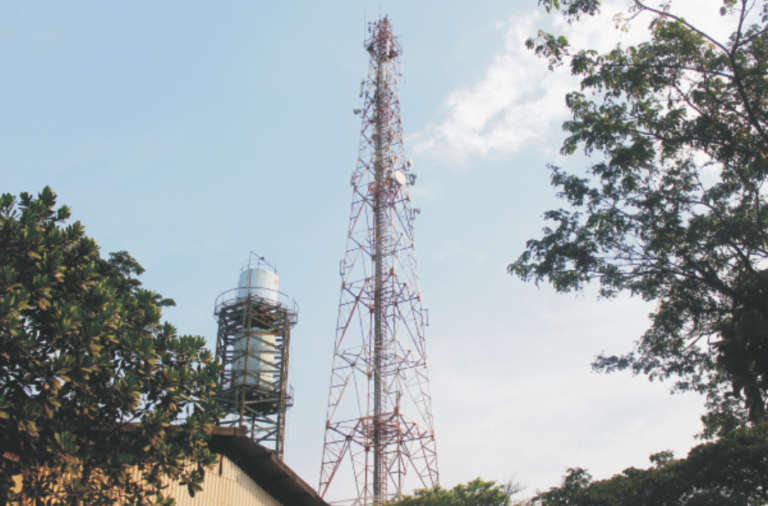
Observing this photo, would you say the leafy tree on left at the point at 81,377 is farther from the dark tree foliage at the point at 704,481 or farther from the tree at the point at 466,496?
the dark tree foliage at the point at 704,481

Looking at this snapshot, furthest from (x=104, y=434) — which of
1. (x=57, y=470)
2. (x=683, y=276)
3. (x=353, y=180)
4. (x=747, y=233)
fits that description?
(x=353, y=180)

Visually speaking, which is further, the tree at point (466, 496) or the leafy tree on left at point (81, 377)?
the tree at point (466, 496)

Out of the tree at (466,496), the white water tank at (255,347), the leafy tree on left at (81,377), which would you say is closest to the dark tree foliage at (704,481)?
the tree at (466,496)

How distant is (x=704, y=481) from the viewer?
29.8 meters

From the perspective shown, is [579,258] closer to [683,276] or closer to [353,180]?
[683,276]

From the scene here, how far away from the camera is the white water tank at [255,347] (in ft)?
118

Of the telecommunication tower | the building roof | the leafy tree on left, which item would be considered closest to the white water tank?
the telecommunication tower

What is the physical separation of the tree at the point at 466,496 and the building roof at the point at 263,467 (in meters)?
6.53

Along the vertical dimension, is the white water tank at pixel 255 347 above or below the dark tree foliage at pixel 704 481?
above

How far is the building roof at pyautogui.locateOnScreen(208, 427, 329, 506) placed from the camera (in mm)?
17203

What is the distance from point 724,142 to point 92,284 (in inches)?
661

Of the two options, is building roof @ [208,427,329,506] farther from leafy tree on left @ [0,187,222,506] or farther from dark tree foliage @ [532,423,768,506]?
dark tree foliage @ [532,423,768,506]

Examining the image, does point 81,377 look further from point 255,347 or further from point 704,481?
point 704,481

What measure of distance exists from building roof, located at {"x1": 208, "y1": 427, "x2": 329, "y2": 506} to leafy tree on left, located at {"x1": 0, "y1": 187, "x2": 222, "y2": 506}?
12.1 ft
